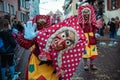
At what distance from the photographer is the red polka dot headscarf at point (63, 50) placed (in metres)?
4.23

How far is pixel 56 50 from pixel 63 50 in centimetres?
11

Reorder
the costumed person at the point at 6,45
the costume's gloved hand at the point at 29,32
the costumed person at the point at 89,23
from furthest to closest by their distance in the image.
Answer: the costumed person at the point at 89,23
the costumed person at the point at 6,45
the costume's gloved hand at the point at 29,32

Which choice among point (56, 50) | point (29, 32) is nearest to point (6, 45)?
point (29, 32)

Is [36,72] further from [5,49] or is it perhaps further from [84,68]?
[84,68]

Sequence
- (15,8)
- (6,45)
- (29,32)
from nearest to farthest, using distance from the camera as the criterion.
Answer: (29,32), (6,45), (15,8)

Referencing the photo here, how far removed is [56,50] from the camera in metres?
4.21

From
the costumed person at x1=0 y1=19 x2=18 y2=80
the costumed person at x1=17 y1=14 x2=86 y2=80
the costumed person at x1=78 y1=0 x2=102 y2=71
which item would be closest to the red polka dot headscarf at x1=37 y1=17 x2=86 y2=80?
the costumed person at x1=17 y1=14 x2=86 y2=80

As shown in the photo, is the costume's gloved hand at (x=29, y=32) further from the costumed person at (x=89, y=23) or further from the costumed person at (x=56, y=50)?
the costumed person at (x=89, y=23)

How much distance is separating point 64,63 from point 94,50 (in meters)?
4.10

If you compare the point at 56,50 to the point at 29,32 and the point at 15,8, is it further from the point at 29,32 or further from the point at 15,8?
the point at 15,8

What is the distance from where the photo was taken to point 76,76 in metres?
7.85

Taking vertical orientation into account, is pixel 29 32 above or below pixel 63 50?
above

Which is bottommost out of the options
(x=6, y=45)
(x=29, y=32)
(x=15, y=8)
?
(x=6, y=45)

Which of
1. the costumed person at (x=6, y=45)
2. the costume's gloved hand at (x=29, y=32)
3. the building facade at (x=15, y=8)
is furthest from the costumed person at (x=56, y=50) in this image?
the building facade at (x=15, y=8)
